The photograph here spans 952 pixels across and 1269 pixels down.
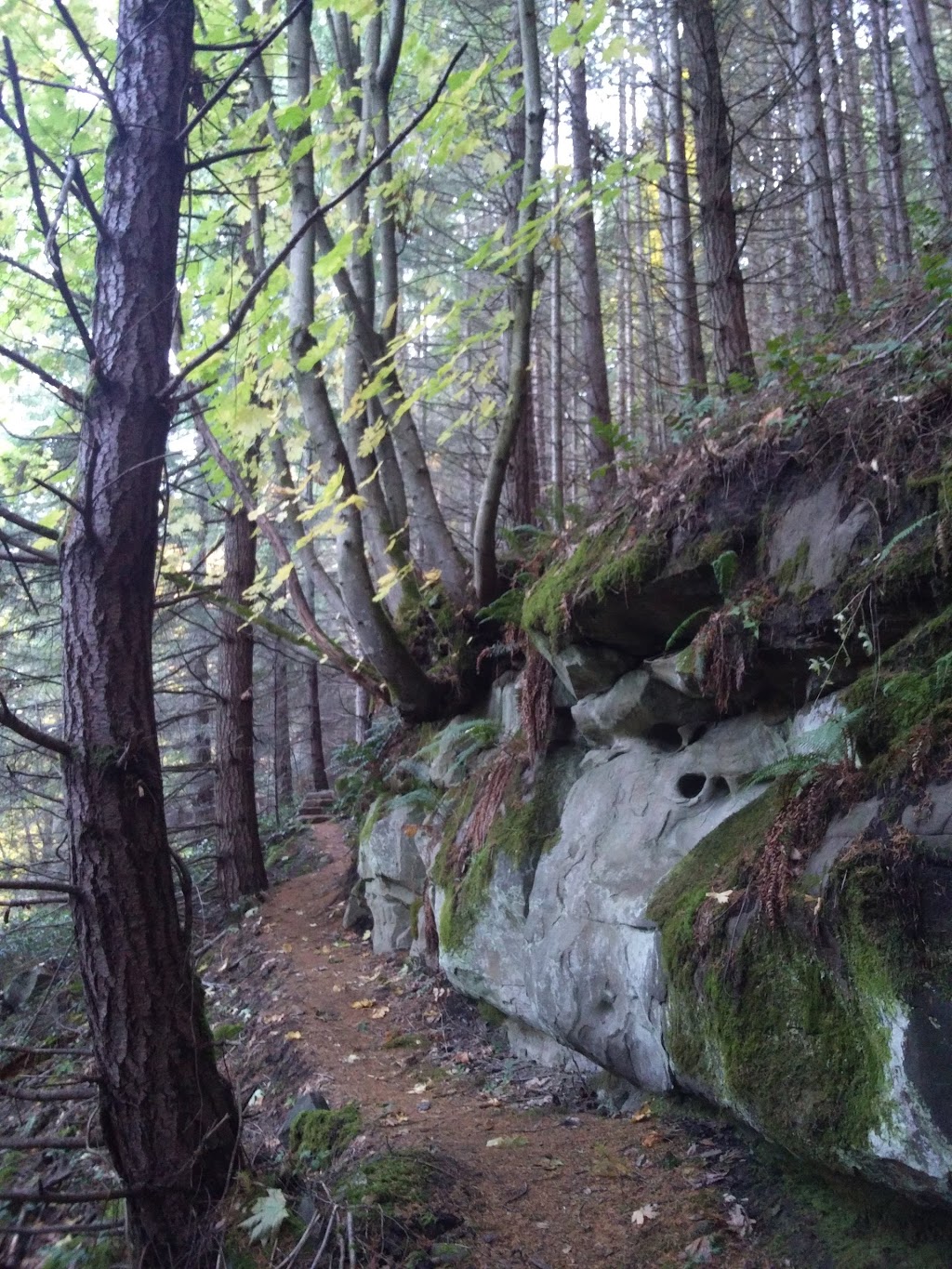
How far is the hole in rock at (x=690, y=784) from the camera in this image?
5223 mm

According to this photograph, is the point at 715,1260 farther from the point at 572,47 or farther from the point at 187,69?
the point at 572,47

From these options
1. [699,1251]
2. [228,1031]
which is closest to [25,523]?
[699,1251]

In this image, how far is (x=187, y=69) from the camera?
13.1ft

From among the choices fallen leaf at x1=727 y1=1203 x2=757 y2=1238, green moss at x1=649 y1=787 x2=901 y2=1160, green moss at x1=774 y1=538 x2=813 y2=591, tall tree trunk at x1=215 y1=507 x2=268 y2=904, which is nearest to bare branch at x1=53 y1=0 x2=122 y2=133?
green moss at x1=774 y1=538 x2=813 y2=591

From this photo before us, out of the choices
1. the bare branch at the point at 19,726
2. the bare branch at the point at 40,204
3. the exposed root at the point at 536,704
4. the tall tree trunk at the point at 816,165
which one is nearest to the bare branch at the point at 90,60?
the bare branch at the point at 40,204

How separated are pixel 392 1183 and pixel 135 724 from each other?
2.27 metres

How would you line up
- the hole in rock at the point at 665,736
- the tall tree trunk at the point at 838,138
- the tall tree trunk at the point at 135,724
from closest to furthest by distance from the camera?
the tall tree trunk at the point at 135,724 → the hole in rock at the point at 665,736 → the tall tree trunk at the point at 838,138

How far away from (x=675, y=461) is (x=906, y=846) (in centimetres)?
342

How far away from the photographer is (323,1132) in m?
4.75

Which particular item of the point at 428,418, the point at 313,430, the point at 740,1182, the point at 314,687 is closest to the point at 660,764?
the point at 740,1182

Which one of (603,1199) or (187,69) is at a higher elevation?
(187,69)

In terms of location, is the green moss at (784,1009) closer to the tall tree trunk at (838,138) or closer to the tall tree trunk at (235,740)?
the tall tree trunk at (235,740)

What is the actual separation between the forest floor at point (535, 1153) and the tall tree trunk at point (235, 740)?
429 cm

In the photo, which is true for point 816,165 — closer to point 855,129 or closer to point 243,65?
point 855,129
